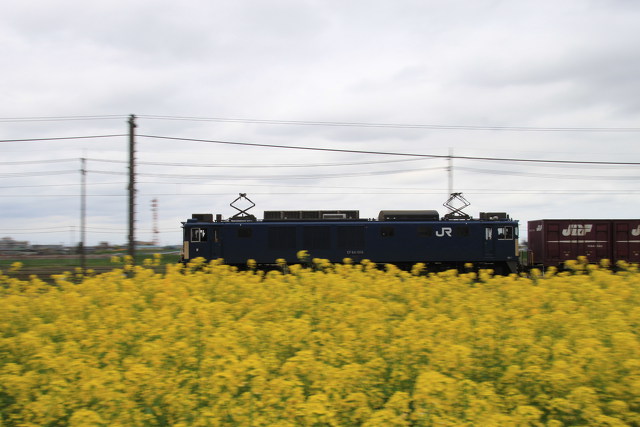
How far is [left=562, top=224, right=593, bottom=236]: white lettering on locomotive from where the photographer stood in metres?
21.9

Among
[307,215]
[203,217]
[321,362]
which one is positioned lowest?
[321,362]

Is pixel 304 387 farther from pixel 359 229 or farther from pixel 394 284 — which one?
pixel 359 229

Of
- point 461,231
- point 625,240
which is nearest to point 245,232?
point 461,231

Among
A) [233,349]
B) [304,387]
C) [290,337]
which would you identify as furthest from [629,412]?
[233,349]

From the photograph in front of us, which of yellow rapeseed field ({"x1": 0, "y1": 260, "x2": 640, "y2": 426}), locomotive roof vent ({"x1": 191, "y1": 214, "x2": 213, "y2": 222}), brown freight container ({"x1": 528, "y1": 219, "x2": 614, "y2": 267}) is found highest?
locomotive roof vent ({"x1": 191, "y1": 214, "x2": 213, "y2": 222})

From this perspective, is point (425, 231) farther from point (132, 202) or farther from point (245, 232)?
point (132, 202)

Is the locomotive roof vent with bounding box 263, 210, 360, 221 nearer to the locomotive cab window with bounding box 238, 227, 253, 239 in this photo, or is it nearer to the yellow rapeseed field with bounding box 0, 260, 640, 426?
the locomotive cab window with bounding box 238, 227, 253, 239

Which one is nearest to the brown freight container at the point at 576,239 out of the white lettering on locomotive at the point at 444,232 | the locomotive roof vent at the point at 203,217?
the white lettering on locomotive at the point at 444,232

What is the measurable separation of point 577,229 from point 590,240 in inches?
29.0

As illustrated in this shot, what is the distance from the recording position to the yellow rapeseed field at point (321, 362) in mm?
3881

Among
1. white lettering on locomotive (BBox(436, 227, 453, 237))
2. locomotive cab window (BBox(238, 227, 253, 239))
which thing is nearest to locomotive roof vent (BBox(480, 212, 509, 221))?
white lettering on locomotive (BBox(436, 227, 453, 237))

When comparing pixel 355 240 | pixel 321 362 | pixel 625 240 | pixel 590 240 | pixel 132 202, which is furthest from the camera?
pixel 590 240

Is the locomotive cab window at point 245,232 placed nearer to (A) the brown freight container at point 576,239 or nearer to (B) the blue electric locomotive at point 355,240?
(B) the blue electric locomotive at point 355,240

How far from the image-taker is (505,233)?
20.6m
